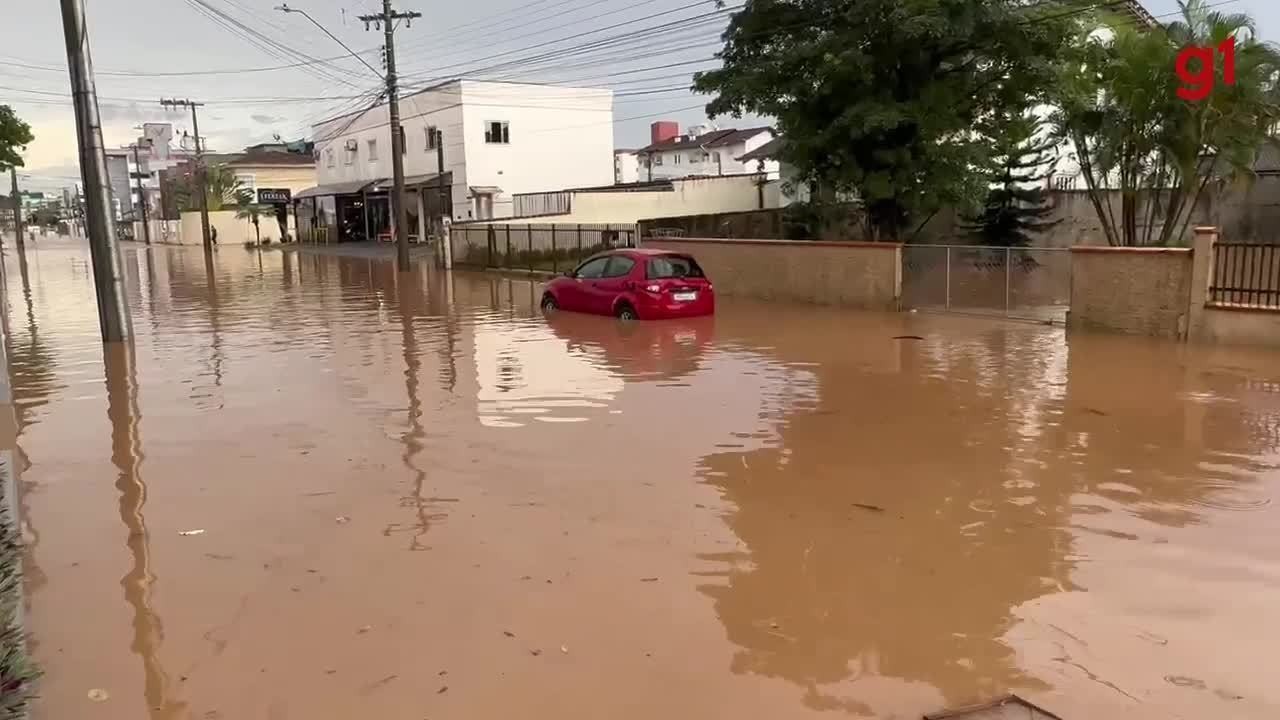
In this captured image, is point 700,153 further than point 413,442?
Yes

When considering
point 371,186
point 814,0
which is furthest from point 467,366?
point 371,186

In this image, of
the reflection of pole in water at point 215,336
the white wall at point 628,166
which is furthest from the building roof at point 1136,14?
the white wall at point 628,166

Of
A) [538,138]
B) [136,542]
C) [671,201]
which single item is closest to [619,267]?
[136,542]

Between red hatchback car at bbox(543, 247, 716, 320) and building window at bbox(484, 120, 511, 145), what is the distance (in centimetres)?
2714

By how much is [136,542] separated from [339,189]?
4964 cm

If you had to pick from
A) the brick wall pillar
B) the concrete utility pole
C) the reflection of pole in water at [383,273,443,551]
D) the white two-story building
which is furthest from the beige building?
the brick wall pillar

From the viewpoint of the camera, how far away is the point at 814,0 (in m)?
20.2

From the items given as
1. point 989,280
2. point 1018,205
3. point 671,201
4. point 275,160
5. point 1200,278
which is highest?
point 275,160

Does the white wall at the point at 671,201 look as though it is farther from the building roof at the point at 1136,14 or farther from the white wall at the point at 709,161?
the white wall at the point at 709,161

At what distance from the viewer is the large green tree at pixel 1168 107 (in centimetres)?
1970

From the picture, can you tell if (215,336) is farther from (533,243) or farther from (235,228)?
(235,228)

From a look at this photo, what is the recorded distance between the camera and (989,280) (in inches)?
707

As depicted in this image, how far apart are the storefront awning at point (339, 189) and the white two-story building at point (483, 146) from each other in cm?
16

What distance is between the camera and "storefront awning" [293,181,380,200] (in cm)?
5078
